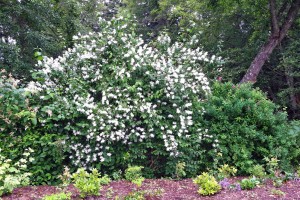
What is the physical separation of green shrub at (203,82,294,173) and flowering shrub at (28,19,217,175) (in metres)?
0.36

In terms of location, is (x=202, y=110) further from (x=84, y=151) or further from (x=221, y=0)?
(x=221, y=0)

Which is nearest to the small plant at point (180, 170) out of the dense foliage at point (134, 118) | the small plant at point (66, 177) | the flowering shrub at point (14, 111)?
the dense foliage at point (134, 118)

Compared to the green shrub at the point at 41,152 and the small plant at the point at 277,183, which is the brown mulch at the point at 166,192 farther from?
the green shrub at the point at 41,152

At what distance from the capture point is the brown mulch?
3.87 m

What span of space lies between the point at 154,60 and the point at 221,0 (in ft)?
16.5

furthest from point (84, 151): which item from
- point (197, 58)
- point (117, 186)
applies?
point (197, 58)

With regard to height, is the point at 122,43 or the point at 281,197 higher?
the point at 122,43

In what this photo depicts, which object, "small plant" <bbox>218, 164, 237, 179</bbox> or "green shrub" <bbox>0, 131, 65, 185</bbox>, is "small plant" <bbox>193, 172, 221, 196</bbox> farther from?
"green shrub" <bbox>0, 131, 65, 185</bbox>

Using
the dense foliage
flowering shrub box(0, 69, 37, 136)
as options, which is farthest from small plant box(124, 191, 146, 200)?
flowering shrub box(0, 69, 37, 136)

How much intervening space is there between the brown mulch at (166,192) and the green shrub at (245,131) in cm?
104

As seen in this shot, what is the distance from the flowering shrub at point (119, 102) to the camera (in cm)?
498

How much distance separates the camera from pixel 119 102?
502 centimetres

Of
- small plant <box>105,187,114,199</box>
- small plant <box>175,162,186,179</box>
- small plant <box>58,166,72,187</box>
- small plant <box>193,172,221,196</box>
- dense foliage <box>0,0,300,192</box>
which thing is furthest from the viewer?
small plant <box>175,162,186,179</box>

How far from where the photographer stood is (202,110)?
5.72 meters
